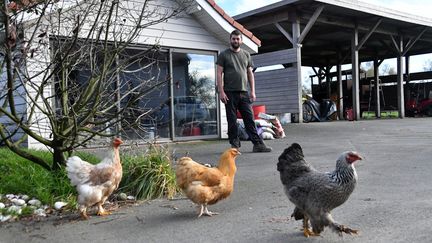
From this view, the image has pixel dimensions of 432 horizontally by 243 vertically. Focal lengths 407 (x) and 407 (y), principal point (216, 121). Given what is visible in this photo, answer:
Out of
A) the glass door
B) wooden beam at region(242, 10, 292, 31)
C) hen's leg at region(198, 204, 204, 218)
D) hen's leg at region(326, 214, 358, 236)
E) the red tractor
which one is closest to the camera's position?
hen's leg at region(326, 214, 358, 236)

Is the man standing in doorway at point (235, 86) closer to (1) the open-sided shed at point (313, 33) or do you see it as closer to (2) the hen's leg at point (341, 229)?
→ (2) the hen's leg at point (341, 229)

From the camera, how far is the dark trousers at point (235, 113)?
7.37 meters

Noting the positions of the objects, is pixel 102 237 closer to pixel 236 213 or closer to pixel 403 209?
pixel 236 213

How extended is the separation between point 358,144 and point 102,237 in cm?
663

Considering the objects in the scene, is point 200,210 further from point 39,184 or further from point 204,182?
point 39,184

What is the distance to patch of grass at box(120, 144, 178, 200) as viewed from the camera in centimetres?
453

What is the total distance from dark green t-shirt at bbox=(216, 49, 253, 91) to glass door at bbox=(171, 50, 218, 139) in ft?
9.80

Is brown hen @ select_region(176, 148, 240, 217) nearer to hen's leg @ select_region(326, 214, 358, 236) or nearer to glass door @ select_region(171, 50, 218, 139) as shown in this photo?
hen's leg @ select_region(326, 214, 358, 236)

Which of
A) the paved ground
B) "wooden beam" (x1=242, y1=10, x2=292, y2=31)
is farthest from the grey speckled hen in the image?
"wooden beam" (x1=242, y1=10, x2=292, y2=31)

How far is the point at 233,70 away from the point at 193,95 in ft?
11.1

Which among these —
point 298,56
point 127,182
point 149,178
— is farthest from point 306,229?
point 298,56

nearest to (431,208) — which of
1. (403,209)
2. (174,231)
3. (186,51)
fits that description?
(403,209)

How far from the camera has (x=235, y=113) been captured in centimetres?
744

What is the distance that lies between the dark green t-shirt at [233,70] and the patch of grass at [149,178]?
117 inches
